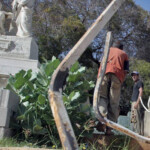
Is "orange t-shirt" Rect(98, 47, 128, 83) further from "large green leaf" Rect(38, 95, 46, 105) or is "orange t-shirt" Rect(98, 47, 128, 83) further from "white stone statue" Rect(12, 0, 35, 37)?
"white stone statue" Rect(12, 0, 35, 37)

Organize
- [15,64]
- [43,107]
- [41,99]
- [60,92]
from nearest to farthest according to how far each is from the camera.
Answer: [60,92] → [41,99] → [43,107] → [15,64]

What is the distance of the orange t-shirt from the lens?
363 cm

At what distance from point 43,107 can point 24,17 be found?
370 centimetres

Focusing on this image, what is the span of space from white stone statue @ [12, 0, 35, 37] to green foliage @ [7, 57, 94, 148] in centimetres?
279

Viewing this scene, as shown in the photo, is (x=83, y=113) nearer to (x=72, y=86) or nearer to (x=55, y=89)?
(x=72, y=86)

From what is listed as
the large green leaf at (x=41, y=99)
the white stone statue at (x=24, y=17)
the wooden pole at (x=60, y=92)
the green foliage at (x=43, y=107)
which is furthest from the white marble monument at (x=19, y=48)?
the wooden pole at (x=60, y=92)

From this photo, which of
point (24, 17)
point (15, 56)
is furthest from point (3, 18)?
point (15, 56)

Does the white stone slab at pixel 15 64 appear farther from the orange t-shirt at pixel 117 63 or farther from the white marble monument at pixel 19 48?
the orange t-shirt at pixel 117 63

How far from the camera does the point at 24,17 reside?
239 inches

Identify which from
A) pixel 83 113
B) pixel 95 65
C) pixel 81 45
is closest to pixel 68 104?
pixel 83 113

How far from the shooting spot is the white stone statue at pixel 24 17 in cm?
592

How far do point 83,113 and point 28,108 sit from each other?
661 mm

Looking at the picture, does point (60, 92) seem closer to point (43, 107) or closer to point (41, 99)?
point (41, 99)

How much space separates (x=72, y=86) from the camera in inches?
129
